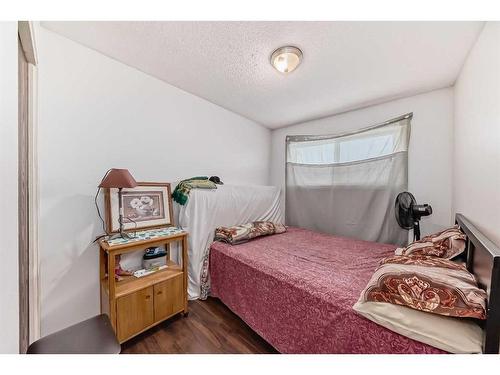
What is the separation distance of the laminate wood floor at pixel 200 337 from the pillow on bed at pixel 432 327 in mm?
927

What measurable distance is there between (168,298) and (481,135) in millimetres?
2579

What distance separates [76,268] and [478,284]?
2.57 m

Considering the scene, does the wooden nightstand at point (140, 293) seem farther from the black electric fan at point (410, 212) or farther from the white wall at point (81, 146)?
the black electric fan at point (410, 212)

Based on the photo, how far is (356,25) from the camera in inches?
49.9

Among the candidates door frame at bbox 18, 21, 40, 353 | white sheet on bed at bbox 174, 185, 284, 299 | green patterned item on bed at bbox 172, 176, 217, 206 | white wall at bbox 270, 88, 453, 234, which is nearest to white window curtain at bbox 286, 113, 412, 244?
white wall at bbox 270, 88, 453, 234

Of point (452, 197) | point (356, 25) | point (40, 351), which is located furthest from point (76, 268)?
point (452, 197)

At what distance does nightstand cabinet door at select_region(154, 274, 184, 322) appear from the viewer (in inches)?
60.7

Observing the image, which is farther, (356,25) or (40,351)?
(356,25)

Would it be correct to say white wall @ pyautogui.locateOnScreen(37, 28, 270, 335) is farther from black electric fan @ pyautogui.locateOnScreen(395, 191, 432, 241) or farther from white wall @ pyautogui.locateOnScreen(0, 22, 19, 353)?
black electric fan @ pyautogui.locateOnScreen(395, 191, 432, 241)
